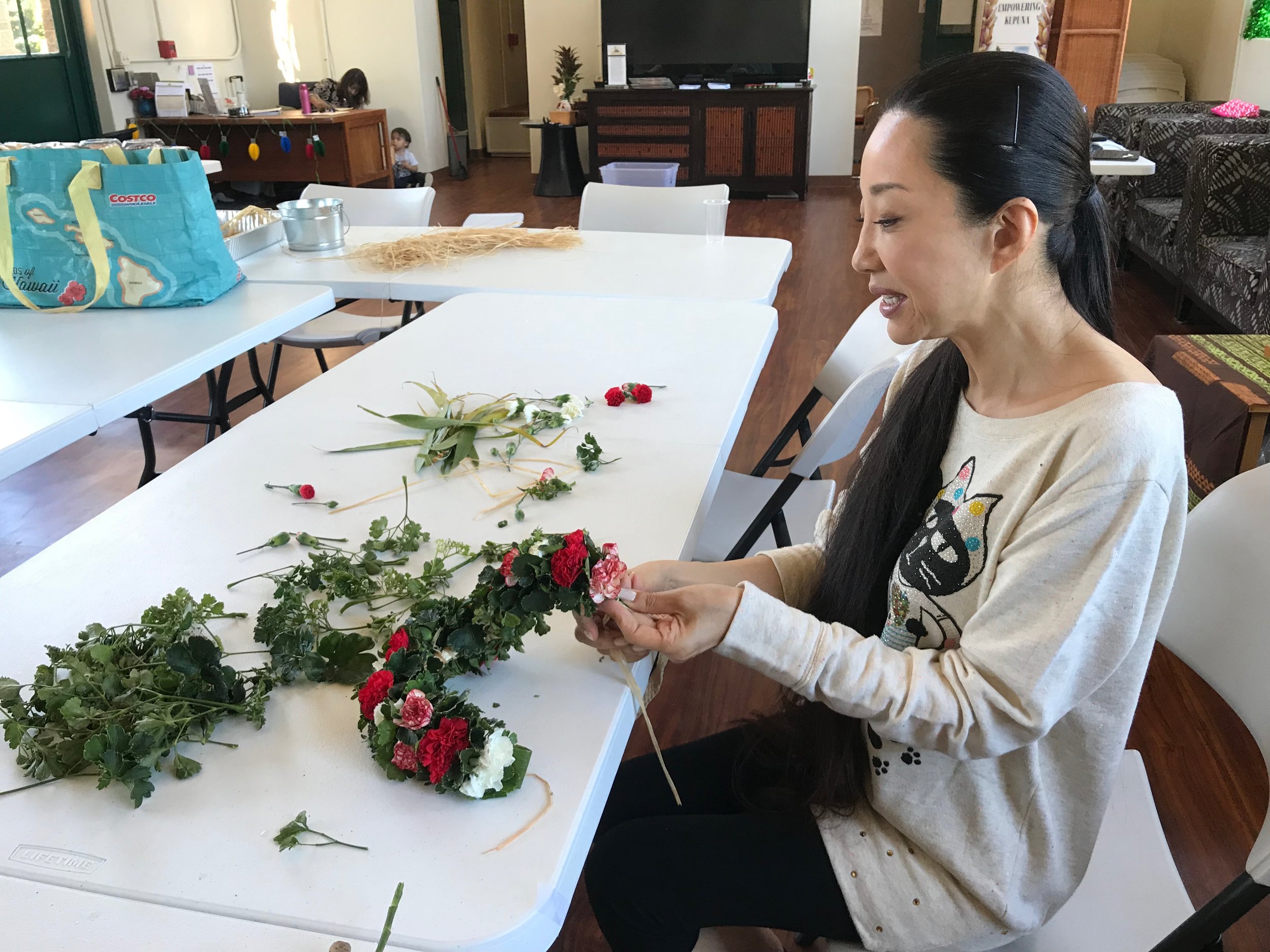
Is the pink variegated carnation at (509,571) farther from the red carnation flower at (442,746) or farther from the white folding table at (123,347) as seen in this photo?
the white folding table at (123,347)

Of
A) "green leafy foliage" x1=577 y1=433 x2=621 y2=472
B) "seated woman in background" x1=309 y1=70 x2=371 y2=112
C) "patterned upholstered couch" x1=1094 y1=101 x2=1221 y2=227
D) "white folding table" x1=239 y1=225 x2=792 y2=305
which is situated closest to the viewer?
"green leafy foliage" x1=577 y1=433 x2=621 y2=472

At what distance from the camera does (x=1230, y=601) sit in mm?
1103

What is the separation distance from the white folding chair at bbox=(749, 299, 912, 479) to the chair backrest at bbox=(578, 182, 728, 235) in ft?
3.90

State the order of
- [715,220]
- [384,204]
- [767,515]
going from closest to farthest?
[767,515] < [715,220] < [384,204]

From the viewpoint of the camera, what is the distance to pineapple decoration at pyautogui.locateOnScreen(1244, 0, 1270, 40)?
6570 millimetres

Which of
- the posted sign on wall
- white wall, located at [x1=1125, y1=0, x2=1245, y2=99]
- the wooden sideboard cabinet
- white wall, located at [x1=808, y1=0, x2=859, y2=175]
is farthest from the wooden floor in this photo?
white wall, located at [x1=1125, y1=0, x2=1245, y2=99]

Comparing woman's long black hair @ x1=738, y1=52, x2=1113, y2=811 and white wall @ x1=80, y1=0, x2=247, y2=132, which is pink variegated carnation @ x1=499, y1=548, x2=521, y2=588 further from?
white wall @ x1=80, y1=0, x2=247, y2=132

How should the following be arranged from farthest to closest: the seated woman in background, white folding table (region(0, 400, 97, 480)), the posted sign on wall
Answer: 1. the seated woman in background
2. the posted sign on wall
3. white folding table (region(0, 400, 97, 480))

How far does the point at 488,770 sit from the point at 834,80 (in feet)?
29.0

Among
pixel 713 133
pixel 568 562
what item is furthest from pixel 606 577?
pixel 713 133

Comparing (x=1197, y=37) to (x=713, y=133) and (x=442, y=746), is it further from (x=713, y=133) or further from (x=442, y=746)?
(x=442, y=746)

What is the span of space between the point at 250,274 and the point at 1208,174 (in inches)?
158

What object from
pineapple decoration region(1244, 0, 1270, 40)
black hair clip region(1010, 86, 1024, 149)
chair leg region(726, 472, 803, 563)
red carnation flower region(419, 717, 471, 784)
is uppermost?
pineapple decoration region(1244, 0, 1270, 40)

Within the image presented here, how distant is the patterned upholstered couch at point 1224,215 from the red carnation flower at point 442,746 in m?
4.14
